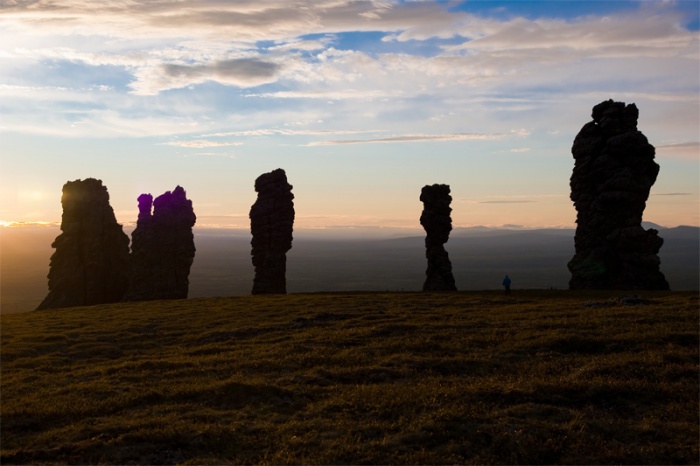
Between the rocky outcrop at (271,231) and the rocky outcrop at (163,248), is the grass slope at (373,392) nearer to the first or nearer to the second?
the rocky outcrop at (163,248)

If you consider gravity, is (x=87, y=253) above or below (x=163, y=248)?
below

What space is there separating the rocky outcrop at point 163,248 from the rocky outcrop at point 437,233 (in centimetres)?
3505

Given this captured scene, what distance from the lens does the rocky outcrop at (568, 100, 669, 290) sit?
6319 centimetres

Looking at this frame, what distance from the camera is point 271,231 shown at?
8200 cm

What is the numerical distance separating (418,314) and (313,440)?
27.7 m

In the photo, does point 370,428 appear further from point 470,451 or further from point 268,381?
point 268,381

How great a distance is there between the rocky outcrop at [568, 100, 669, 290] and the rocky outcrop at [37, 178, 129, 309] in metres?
65.4

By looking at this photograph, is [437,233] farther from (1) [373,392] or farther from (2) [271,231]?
(1) [373,392]

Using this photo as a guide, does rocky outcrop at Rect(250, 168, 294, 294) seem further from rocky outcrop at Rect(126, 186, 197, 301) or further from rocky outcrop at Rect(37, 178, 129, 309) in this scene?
rocky outcrop at Rect(37, 178, 129, 309)

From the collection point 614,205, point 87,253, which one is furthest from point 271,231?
point 614,205

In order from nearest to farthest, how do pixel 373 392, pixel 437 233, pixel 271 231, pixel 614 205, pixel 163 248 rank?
pixel 373 392
pixel 614 205
pixel 437 233
pixel 163 248
pixel 271 231

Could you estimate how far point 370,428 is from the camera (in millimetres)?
18031

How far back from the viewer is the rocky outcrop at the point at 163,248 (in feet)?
262

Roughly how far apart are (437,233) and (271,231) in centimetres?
2422
